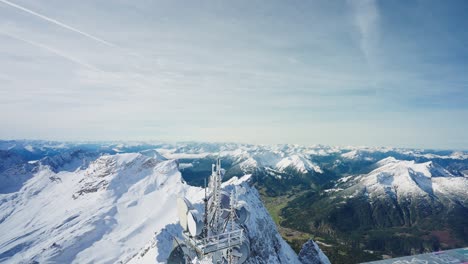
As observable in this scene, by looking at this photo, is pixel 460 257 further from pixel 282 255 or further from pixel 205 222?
pixel 205 222

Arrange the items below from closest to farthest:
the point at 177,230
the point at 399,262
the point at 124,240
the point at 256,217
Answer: the point at 399,262 → the point at 256,217 → the point at 177,230 → the point at 124,240

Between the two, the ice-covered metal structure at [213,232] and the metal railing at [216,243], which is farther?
the ice-covered metal structure at [213,232]

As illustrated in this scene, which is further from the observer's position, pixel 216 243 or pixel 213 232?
pixel 213 232

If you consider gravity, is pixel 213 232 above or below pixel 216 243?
below

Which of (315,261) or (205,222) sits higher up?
(205,222)

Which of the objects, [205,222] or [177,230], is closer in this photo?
[205,222]

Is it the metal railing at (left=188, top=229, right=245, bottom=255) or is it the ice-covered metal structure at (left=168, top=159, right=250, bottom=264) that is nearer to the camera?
the metal railing at (left=188, top=229, right=245, bottom=255)

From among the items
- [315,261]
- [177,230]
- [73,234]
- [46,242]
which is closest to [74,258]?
[73,234]

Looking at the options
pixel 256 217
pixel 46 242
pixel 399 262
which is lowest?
pixel 46 242
